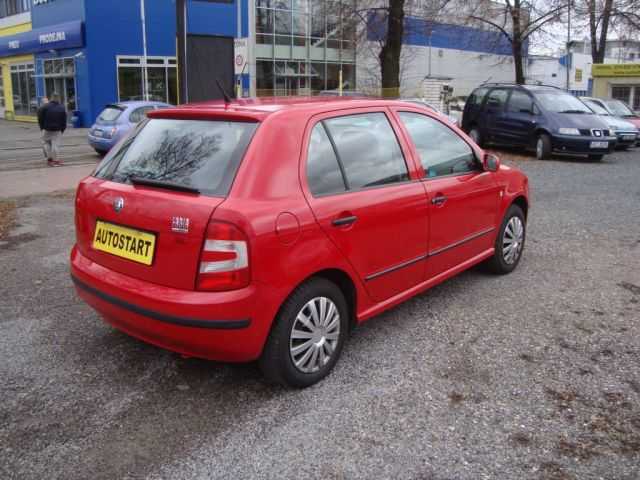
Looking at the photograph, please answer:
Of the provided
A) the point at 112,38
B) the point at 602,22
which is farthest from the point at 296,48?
the point at 602,22

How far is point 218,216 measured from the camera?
10.4 feet

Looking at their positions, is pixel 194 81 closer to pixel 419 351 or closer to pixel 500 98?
pixel 500 98

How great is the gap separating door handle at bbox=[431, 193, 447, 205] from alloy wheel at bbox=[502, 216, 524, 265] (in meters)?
1.30

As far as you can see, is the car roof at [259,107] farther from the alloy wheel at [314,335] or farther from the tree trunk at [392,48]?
the tree trunk at [392,48]

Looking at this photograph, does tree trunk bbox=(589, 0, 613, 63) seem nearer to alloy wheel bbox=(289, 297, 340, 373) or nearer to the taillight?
alloy wheel bbox=(289, 297, 340, 373)

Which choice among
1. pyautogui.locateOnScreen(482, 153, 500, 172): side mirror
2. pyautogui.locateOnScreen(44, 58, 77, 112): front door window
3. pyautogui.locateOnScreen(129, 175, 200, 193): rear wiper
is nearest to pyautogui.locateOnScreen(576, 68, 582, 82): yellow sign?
pyautogui.locateOnScreen(44, 58, 77, 112): front door window

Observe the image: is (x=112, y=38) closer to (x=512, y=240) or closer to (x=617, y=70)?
(x=617, y=70)

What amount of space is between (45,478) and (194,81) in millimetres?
30534

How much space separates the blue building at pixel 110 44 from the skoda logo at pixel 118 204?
2615cm

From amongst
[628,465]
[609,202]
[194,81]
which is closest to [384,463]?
[628,465]

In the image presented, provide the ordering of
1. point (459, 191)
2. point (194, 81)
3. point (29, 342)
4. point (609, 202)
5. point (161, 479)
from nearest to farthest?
point (161, 479) → point (29, 342) → point (459, 191) → point (609, 202) → point (194, 81)

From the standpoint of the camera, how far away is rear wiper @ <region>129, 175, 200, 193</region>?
3.39 meters

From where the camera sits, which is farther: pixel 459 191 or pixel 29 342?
pixel 459 191

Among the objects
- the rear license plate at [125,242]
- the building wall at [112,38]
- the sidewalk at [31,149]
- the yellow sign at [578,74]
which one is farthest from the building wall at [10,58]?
the yellow sign at [578,74]
